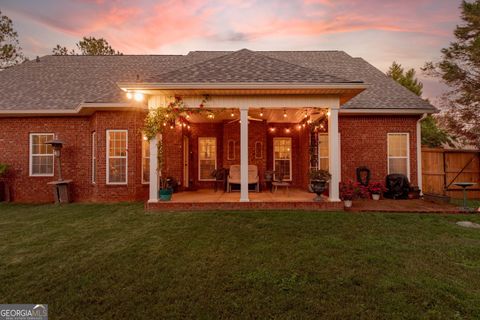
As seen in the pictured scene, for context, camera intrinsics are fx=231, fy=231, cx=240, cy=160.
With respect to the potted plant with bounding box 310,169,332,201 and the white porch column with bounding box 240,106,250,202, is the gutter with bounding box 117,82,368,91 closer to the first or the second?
the white porch column with bounding box 240,106,250,202

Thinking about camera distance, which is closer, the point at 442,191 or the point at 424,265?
the point at 424,265

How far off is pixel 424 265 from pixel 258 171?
280 inches

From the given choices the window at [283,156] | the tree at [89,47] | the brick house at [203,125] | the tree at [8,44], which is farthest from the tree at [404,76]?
the tree at [8,44]

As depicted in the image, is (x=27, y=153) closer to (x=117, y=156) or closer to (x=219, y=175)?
(x=117, y=156)

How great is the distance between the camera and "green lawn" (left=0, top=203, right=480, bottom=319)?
2.38 meters

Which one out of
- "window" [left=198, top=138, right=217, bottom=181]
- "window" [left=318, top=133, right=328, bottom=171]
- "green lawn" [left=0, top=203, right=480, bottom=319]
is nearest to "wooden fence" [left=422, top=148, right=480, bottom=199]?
Result: "window" [left=318, top=133, right=328, bottom=171]

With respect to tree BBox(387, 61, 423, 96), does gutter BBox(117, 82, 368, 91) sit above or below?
below

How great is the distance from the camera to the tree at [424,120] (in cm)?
1831

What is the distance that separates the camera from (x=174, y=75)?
651cm

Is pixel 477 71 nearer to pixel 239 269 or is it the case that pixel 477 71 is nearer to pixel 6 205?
pixel 239 269

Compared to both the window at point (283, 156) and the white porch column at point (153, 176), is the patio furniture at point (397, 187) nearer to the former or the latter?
the window at point (283, 156)

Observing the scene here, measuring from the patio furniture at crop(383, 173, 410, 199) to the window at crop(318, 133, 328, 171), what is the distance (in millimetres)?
2300

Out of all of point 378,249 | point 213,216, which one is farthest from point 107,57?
point 378,249

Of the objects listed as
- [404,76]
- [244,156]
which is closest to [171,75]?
[244,156]
